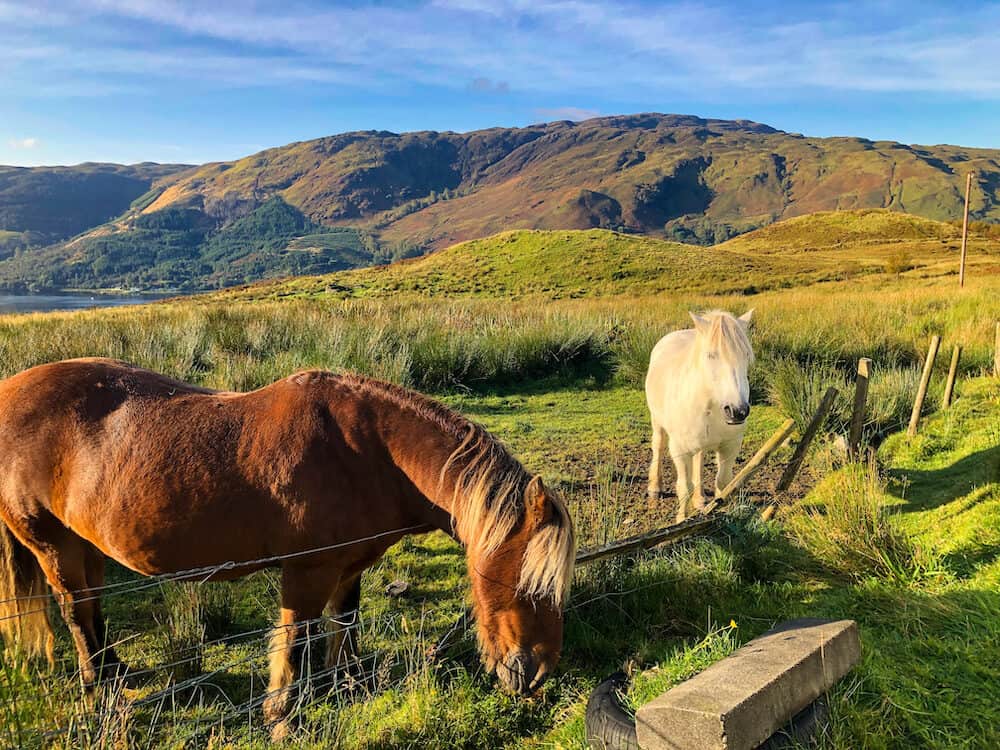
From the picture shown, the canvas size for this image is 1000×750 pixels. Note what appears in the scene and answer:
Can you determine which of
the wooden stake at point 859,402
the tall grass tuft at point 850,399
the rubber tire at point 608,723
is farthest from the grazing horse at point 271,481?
the tall grass tuft at point 850,399

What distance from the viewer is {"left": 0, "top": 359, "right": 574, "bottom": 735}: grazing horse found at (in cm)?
284

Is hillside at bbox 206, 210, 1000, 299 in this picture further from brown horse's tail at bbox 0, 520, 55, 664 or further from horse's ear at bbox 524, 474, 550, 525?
horse's ear at bbox 524, 474, 550, 525

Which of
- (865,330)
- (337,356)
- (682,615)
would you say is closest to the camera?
(682,615)

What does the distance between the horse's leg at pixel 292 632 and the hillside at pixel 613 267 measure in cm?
Result: 3599

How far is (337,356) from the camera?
1070 centimetres

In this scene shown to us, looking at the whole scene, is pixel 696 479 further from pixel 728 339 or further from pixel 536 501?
pixel 536 501

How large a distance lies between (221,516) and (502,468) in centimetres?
141

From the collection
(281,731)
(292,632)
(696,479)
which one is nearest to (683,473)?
(696,479)

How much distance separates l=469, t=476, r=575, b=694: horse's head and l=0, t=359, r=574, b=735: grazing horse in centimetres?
2

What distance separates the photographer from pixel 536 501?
2545 millimetres

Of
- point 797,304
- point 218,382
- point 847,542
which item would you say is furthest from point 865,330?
point 218,382

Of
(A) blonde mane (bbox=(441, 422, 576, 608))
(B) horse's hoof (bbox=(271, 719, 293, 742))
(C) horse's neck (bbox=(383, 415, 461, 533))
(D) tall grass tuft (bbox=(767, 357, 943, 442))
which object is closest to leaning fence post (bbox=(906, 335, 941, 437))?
(D) tall grass tuft (bbox=(767, 357, 943, 442))

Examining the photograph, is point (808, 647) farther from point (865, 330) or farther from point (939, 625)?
point (865, 330)

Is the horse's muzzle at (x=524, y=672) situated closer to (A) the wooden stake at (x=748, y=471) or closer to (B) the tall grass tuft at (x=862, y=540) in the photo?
(A) the wooden stake at (x=748, y=471)
